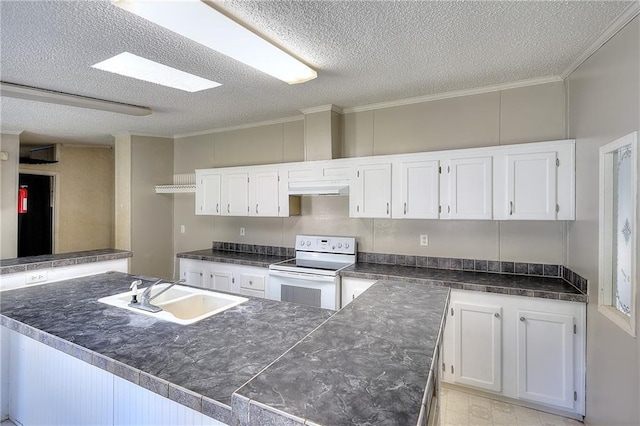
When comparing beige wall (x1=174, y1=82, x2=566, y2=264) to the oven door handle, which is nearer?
beige wall (x1=174, y1=82, x2=566, y2=264)

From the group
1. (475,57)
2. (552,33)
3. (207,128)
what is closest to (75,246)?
(207,128)

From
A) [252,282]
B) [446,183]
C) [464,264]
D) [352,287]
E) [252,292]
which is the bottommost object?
[252,292]

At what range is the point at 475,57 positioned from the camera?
230 cm

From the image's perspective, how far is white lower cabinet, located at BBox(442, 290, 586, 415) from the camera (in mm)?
2262

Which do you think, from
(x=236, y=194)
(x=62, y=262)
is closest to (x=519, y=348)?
(x=236, y=194)

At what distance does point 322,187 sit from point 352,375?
2.56m

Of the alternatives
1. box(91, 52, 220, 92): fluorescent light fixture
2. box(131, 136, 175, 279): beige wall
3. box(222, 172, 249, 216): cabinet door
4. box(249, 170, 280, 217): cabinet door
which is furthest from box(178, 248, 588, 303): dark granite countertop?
box(131, 136, 175, 279): beige wall

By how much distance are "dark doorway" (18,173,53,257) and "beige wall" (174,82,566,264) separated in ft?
12.1

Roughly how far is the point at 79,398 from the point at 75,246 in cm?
546

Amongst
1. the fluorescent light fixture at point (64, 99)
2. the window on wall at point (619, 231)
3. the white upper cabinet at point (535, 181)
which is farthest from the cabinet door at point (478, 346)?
the fluorescent light fixture at point (64, 99)

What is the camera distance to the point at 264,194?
12.7 ft

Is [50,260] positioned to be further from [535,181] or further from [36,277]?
[535,181]

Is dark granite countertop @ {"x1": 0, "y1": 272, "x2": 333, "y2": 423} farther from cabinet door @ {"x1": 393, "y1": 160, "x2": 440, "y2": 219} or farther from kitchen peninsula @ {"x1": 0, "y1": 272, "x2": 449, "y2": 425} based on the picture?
cabinet door @ {"x1": 393, "y1": 160, "x2": 440, "y2": 219}

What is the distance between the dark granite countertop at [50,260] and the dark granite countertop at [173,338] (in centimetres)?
49
